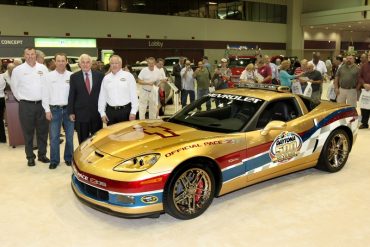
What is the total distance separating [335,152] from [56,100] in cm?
413

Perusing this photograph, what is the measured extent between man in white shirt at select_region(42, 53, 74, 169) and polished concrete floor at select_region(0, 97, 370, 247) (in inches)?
28.0

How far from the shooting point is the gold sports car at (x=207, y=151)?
3.69 meters

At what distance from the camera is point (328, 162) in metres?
5.39

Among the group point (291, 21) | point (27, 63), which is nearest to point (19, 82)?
point (27, 63)

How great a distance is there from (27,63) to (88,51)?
18.0 metres

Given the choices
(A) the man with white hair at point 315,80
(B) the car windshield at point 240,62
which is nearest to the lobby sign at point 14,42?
(B) the car windshield at point 240,62

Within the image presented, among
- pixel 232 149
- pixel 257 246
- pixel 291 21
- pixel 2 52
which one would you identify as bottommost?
pixel 257 246

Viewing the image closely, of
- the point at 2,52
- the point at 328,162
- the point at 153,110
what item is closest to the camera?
the point at 328,162

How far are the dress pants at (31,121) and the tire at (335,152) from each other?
4.21 m

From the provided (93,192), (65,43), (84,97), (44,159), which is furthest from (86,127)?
(65,43)

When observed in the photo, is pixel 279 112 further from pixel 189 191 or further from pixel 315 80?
pixel 315 80

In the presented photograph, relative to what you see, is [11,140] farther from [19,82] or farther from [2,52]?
[2,52]

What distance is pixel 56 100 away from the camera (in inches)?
224

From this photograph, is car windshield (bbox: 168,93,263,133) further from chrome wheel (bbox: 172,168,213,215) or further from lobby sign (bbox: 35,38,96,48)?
lobby sign (bbox: 35,38,96,48)
